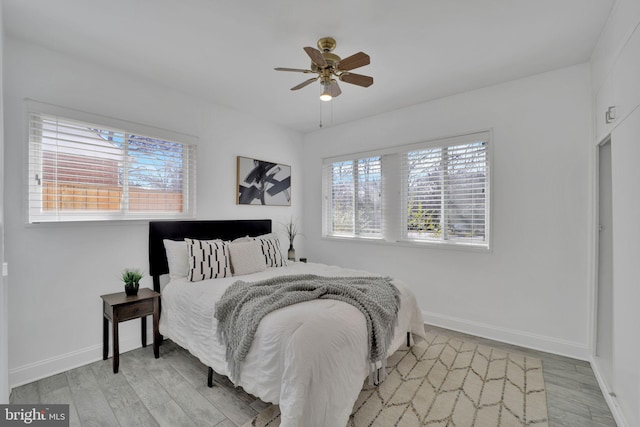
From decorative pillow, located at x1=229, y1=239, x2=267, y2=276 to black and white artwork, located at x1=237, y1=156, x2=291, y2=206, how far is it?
923 millimetres

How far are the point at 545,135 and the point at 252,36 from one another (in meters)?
2.85

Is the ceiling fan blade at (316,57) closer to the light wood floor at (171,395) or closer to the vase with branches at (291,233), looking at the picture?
the light wood floor at (171,395)

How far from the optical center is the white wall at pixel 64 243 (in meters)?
2.25

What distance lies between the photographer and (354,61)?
2113 mm

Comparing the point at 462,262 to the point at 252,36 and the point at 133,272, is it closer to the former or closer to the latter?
the point at 252,36

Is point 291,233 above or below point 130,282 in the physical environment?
above

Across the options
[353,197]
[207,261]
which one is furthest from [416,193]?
[207,261]

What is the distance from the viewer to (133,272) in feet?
8.95

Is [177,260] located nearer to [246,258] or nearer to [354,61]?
[246,258]

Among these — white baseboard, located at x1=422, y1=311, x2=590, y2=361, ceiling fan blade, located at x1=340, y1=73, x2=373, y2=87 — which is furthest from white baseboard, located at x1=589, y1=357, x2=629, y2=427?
ceiling fan blade, located at x1=340, y1=73, x2=373, y2=87

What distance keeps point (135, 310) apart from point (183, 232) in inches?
36.6

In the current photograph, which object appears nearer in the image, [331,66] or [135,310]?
[331,66]

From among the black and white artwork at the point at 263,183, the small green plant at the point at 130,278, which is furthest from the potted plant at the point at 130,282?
the black and white artwork at the point at 263,183

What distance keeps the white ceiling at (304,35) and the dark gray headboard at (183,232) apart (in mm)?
1503
